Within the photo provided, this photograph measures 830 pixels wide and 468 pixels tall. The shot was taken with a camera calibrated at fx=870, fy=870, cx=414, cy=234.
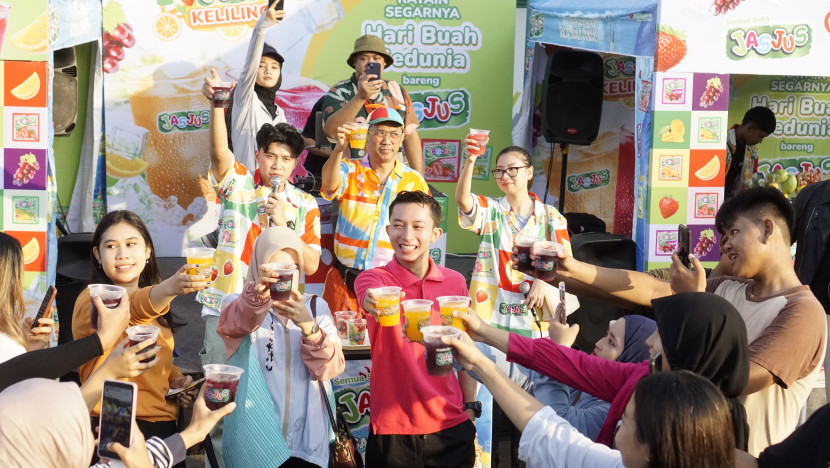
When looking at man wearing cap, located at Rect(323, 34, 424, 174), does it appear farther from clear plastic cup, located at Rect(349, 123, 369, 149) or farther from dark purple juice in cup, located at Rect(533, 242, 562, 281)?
dark purple juice in cup, located at Rect(533, 242, 562, 281)

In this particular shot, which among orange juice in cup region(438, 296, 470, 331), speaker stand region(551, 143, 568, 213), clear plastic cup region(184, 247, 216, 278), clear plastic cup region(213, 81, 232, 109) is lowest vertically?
orange juice in cup region(438, 296, 470, 331)

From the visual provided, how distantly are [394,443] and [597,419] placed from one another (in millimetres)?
977

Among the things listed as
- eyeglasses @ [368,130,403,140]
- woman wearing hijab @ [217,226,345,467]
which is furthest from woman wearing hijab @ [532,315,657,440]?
eyeglasses @ [368,130,403,140]

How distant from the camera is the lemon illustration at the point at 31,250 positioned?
6484 millimetres

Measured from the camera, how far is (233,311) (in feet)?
12.9

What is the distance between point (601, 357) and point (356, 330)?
1512 mm

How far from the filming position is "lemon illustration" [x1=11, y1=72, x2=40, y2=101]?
650cm

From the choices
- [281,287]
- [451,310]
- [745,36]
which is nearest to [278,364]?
[281,287]

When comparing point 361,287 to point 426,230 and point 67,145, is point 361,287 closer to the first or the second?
point 426,230

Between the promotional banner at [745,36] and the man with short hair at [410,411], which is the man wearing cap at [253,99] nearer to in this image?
the promotional banner at [745,36]

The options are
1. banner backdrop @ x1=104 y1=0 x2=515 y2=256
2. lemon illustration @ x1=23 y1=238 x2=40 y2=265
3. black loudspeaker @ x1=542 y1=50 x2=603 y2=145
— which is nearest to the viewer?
lemon illustration @ x1=23 y1=238 x2=40 y2=265

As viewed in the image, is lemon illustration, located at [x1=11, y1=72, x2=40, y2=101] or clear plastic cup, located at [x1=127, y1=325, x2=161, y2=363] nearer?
clear plastic cup, located at [x1=127, y1=325, x2=161, y2=363]

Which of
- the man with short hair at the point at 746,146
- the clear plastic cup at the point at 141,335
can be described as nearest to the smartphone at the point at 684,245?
the clear plastic cup at the point at 141,335

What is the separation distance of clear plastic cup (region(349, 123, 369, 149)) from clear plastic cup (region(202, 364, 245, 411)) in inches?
97.8
